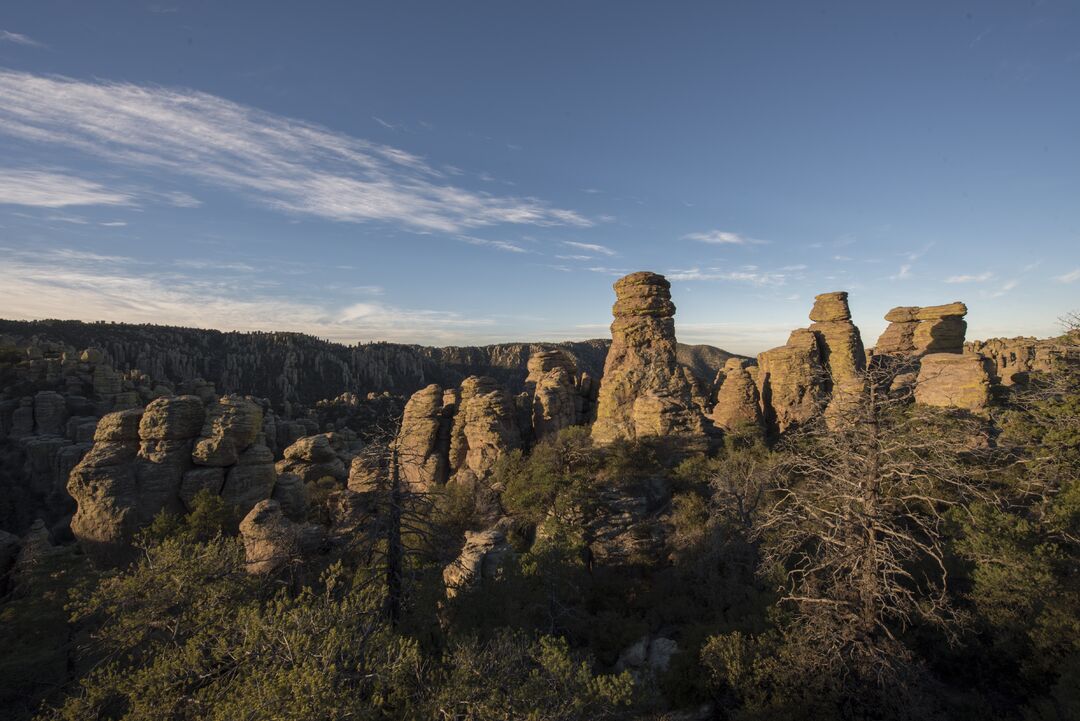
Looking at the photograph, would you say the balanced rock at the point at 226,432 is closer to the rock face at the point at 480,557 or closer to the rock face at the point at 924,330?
the rock face at the point at 480,557

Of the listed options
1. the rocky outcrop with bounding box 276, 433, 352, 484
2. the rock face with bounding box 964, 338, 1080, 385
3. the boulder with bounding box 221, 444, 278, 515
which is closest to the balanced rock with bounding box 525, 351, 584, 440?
the rocky outcrop with bounding box 276, 433, 352, 484

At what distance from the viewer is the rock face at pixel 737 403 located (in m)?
32.8

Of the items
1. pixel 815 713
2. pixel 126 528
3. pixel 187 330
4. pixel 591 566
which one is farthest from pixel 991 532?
pixel 187 330

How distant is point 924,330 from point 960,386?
18.0m

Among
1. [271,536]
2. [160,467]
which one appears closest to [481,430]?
[271,536]

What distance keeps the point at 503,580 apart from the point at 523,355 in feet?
A: 419

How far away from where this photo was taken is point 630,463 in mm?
29062

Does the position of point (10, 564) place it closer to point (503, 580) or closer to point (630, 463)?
point (503, 580)

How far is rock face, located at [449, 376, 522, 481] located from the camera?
3391 cm

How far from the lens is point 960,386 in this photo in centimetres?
2919

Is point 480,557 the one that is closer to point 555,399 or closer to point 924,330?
point 555,399

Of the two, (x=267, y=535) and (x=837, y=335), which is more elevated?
(x=837, y=335)

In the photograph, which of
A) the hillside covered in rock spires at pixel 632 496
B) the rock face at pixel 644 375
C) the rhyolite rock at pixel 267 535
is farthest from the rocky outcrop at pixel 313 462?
the rock face at pixel 644 375

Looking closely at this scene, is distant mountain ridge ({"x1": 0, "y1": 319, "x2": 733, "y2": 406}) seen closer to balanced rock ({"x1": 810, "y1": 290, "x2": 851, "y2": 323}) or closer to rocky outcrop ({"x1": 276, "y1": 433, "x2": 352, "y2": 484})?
balanced rock ({"x1": 810, "y1": 290, "x2": 851, "y2": 323})
